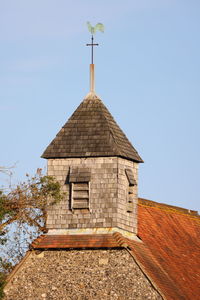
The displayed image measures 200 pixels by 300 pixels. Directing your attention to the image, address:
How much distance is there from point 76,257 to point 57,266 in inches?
28.8

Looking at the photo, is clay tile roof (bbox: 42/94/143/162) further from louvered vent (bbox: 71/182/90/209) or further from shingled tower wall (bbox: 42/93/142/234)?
louvered vent (bbox: 71/182/90/209)

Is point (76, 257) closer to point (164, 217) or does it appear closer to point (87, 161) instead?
point (87, 161)

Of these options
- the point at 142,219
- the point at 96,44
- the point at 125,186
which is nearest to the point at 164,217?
the point at 142,219

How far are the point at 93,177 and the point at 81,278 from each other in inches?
153

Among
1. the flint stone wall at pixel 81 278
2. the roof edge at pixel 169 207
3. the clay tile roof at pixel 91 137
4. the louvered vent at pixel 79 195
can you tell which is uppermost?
the clay tile roof at pixel 91 137

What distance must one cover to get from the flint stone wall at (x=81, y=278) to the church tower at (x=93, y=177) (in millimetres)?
1194

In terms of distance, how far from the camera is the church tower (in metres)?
36.8

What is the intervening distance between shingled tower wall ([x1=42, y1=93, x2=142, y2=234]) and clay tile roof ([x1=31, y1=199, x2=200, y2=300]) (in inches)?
23.1

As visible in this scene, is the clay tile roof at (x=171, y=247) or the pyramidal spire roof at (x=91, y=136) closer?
the clay tile roof at (x=171, y=247)

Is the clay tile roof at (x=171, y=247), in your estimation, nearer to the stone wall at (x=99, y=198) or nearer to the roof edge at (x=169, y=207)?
the roof edge at (x=169, y=207)

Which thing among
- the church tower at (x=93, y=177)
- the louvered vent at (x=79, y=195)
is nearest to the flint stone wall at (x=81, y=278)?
the church tower at (x=93, y=177)

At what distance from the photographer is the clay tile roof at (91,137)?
1474 inches

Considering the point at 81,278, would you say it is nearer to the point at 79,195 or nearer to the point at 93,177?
the point at 79,195

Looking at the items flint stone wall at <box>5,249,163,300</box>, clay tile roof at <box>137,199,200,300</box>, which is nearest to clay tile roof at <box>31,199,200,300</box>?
clay tile roof at <box>137,199,200,300</box>
